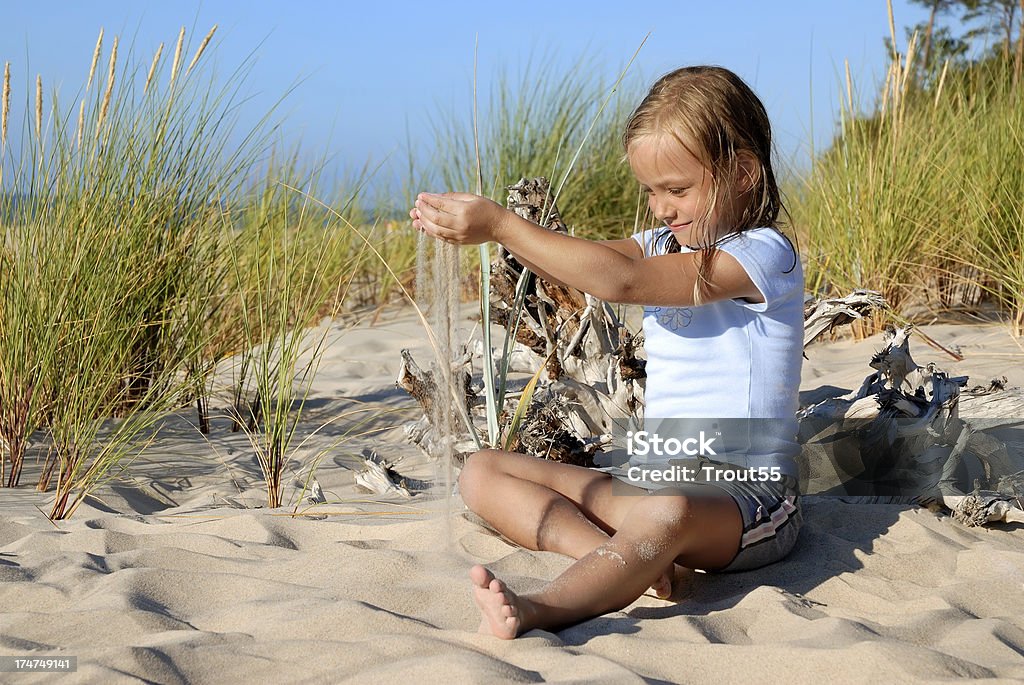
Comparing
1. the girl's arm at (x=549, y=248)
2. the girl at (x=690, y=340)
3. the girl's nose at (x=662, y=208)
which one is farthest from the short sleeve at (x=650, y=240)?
the girl's arm at (x=549, y=248)

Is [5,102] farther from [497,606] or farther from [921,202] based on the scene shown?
[921,202]

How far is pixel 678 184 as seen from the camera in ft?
6.41

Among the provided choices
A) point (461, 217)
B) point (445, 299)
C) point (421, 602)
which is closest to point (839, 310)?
point (445, 299)

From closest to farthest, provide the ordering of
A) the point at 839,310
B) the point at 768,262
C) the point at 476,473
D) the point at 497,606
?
the point at 497,606 → the point at 768,262 → the point at 476,473 → the point at 839,310

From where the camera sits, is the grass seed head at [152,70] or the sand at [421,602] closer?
the sand at [421,602]

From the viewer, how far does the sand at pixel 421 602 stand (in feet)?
4.78

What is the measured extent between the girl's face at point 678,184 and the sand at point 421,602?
685 millimetres

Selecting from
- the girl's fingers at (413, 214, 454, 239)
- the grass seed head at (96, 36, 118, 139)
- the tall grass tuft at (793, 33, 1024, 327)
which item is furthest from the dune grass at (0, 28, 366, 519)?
the tall grass tuft at (793, 33, 1024, 327)

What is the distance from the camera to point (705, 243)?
6.30ft

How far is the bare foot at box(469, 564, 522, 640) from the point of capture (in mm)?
1561

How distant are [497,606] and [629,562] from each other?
0.92 ft

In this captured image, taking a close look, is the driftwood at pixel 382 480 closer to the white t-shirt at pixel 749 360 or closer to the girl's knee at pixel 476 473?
the girl's knee at pixel 476 473

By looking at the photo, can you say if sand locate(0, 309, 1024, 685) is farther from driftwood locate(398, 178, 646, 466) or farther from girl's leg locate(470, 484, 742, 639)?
driftwood locate(398, 178, 646, 466)

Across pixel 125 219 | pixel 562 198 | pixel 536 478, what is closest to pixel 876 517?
pixel 536 478
